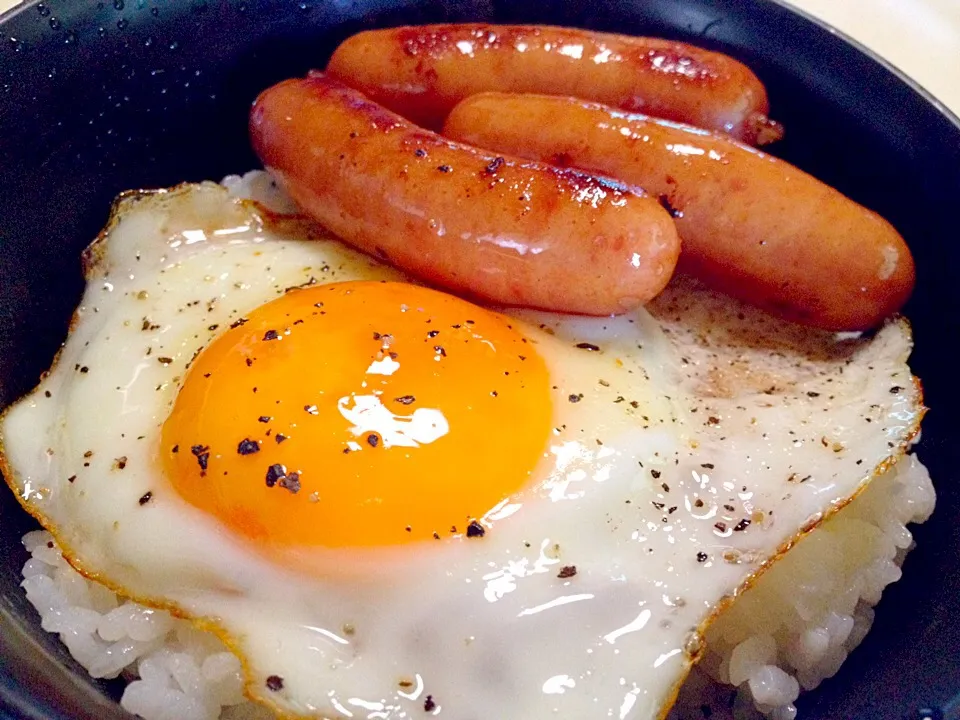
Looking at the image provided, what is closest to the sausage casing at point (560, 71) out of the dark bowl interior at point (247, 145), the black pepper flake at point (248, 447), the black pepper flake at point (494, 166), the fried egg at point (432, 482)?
the dark bowl interior at point (247, 145)

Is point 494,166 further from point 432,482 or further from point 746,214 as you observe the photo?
point 432,482

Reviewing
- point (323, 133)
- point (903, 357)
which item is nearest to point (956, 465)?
point (903, 357)

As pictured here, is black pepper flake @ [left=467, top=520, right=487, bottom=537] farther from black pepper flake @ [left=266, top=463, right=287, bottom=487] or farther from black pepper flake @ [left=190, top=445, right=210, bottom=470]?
black pepper flake @ [left=190, top=445, right=210, bottom=470]

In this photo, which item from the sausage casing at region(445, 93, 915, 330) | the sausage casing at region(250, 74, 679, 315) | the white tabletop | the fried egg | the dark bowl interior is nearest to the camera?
the fried egg

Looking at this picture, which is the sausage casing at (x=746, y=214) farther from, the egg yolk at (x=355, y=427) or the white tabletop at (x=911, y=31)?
the white tabletop at (x=911, y=31)

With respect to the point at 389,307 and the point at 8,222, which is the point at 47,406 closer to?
the point at 8,222

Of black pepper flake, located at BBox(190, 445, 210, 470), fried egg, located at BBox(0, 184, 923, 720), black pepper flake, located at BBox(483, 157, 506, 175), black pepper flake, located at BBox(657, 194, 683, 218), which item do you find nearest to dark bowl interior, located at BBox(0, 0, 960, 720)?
fried egg, located at BBox(0, 184, 923, 720)
